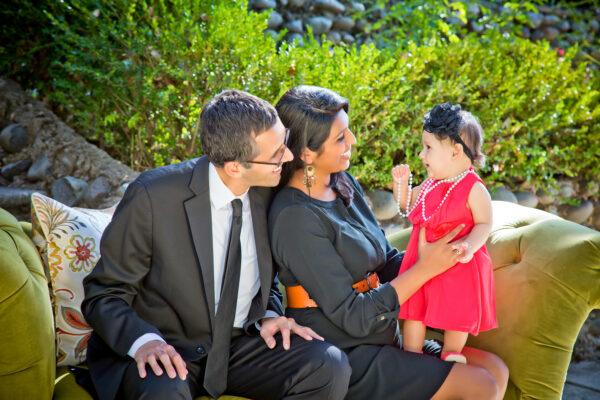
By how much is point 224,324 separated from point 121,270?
391 mm

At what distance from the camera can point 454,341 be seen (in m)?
2.09

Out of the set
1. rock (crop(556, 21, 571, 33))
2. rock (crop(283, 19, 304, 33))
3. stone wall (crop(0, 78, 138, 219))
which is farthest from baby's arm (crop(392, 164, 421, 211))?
rock (crop(556, 21, 571, 33))

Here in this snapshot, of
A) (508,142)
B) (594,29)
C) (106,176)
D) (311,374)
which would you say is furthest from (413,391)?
(594,29)

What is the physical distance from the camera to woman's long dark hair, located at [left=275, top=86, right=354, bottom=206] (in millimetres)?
2137

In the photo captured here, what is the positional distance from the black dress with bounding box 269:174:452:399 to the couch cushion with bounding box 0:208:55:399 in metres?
0.82

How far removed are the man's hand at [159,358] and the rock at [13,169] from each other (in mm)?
2447

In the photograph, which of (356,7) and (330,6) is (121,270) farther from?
(356,7)

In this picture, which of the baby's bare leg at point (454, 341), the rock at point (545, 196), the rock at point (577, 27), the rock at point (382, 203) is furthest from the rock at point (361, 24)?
the baby's bare leg at point (454, 341)

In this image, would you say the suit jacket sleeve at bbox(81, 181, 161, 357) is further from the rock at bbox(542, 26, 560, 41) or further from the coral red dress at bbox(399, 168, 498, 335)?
the rock at bbox(542, 26, 560, 41)

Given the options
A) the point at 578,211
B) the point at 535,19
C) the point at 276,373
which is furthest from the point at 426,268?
the point at 535,19

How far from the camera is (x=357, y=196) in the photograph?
2422mm

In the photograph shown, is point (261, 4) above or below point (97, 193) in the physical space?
above

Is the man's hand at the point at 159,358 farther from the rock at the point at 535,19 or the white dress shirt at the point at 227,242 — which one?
the rock at the point at 535,19

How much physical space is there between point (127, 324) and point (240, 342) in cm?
43
